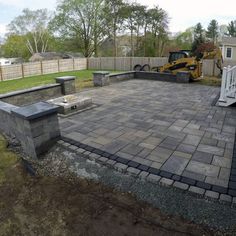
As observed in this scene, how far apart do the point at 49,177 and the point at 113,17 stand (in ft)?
73.1

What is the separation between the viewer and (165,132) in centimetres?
455

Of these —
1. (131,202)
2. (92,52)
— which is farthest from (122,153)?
(92,52)

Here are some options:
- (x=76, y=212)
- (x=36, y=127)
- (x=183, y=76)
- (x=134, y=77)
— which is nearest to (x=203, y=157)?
(x=76, y=212)

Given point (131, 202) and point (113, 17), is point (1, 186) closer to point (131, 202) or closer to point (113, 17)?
point (131, 202)

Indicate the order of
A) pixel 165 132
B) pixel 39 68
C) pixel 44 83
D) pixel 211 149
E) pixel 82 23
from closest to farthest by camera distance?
pixel 211 149 → pixel 165 132 → pixel 44 83 → pixel 39 68 → pixel 82 23

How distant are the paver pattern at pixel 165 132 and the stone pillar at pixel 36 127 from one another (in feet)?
1.80

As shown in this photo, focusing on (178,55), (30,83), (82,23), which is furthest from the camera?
Answer: (82,23)

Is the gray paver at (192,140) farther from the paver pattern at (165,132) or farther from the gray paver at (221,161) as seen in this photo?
the gray paver at (221,161)

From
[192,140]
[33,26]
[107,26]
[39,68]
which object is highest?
[33,26]

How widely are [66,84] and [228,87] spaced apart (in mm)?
5545

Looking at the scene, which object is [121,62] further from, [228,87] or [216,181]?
[216,181]

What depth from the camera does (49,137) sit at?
3.96m

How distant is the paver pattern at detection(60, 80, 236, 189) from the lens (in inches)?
131

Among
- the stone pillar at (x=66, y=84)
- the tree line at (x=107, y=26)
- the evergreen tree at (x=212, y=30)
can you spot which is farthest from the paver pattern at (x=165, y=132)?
the evergreen tree at (x=212, y=30)
